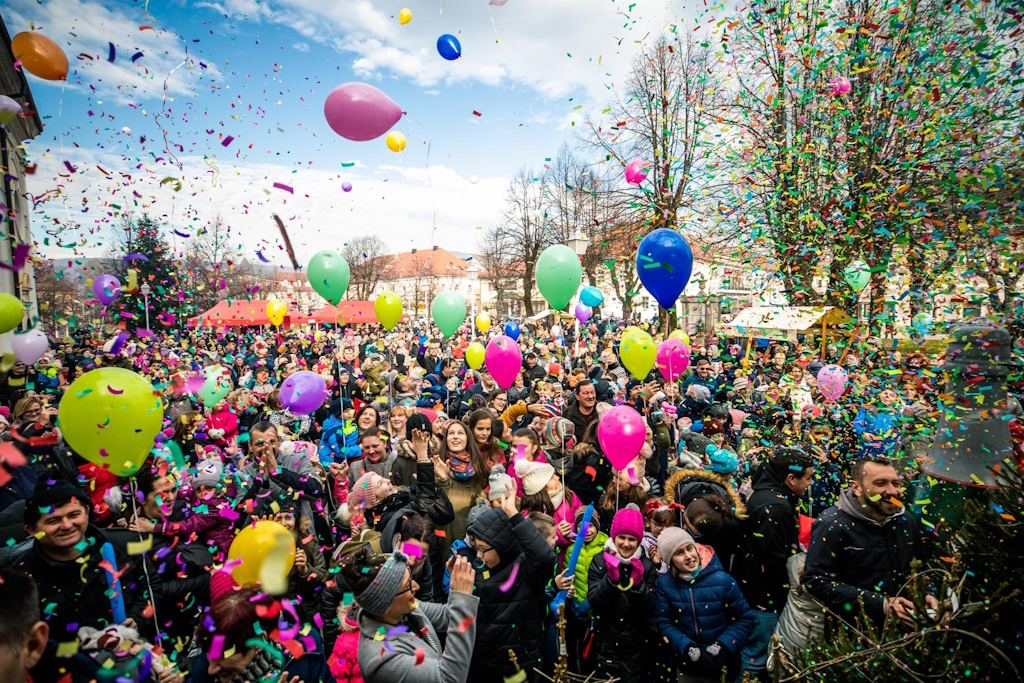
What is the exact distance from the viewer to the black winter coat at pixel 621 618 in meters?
2.71

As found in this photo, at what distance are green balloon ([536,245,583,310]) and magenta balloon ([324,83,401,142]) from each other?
321 cm

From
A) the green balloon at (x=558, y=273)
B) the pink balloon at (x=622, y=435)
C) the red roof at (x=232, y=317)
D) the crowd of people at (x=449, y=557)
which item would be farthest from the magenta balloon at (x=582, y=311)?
the red roof at (x=232, y=317)

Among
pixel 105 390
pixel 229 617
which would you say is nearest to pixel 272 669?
pixel 229 617

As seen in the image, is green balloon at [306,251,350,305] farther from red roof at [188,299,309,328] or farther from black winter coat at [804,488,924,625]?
red roof at [188,299,309,328]

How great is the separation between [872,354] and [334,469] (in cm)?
882

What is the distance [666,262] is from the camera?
4.69m

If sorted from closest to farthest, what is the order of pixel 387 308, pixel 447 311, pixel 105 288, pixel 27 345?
pixel 27 345
pixel 105 288
pixel 387 308
pixel 447 311

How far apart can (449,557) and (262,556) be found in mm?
1428

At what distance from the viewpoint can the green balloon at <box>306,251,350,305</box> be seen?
22.8ft

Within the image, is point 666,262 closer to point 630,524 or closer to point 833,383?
point 630,524

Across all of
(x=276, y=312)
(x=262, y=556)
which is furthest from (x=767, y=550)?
(x=276, y=312)

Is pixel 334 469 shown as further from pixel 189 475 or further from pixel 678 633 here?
pixel 678 633

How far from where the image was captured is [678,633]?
9.02 feet

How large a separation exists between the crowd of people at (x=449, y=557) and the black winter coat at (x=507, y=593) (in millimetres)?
11
